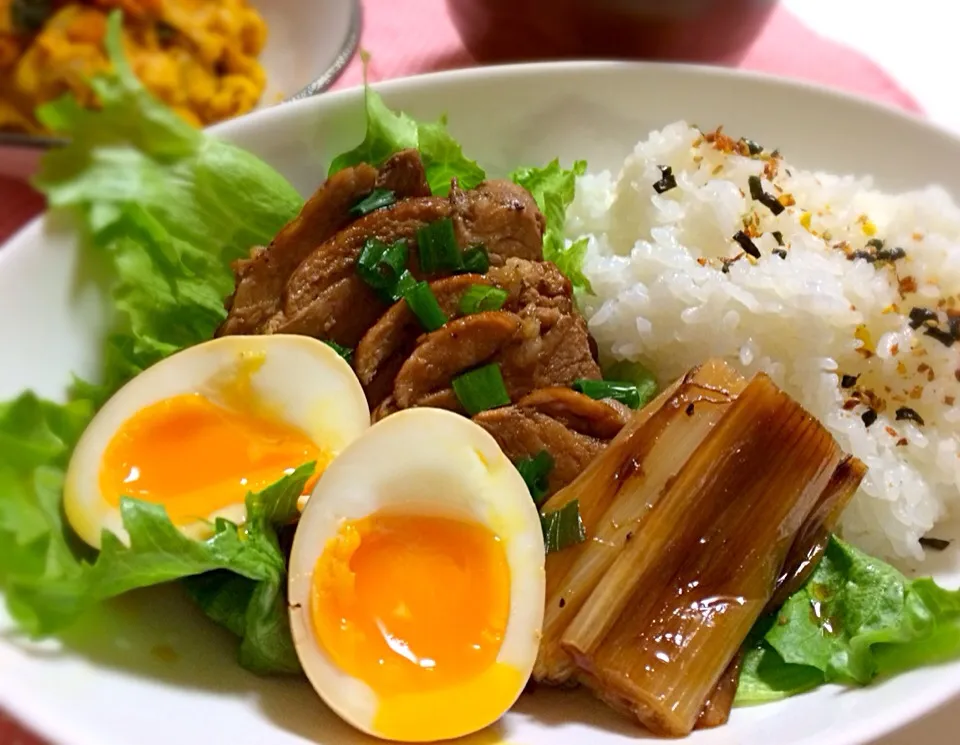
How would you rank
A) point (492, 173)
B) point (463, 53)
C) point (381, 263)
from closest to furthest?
point (381, 263) < point (492, 173) < point (463, 53)

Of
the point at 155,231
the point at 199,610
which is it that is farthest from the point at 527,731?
the point at 155,231

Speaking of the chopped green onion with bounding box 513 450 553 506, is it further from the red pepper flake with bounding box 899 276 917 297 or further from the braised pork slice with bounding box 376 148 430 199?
the red pepper flake with bounding box 899 276 917 297

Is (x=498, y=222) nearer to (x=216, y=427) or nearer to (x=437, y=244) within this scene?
(x=437, y=244)

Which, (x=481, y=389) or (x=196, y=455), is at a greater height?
(x=481, y=389)

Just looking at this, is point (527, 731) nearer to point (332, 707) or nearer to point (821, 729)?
point (332, 707)

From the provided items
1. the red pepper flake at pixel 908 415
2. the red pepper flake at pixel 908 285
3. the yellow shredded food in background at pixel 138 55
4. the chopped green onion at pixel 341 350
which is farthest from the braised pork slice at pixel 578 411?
the yellow shredded food in background at pixel 138 55

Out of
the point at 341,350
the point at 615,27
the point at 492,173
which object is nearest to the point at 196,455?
the point at 341,350

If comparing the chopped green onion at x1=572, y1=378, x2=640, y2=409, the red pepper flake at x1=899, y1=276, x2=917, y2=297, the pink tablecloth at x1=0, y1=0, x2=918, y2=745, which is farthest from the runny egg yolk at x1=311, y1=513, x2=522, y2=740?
the pink tablecloth at x1=0, y1=0, x2=918, y2=745

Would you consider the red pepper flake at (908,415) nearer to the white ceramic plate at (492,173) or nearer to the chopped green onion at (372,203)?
the white ceramic plate at (492,173)
